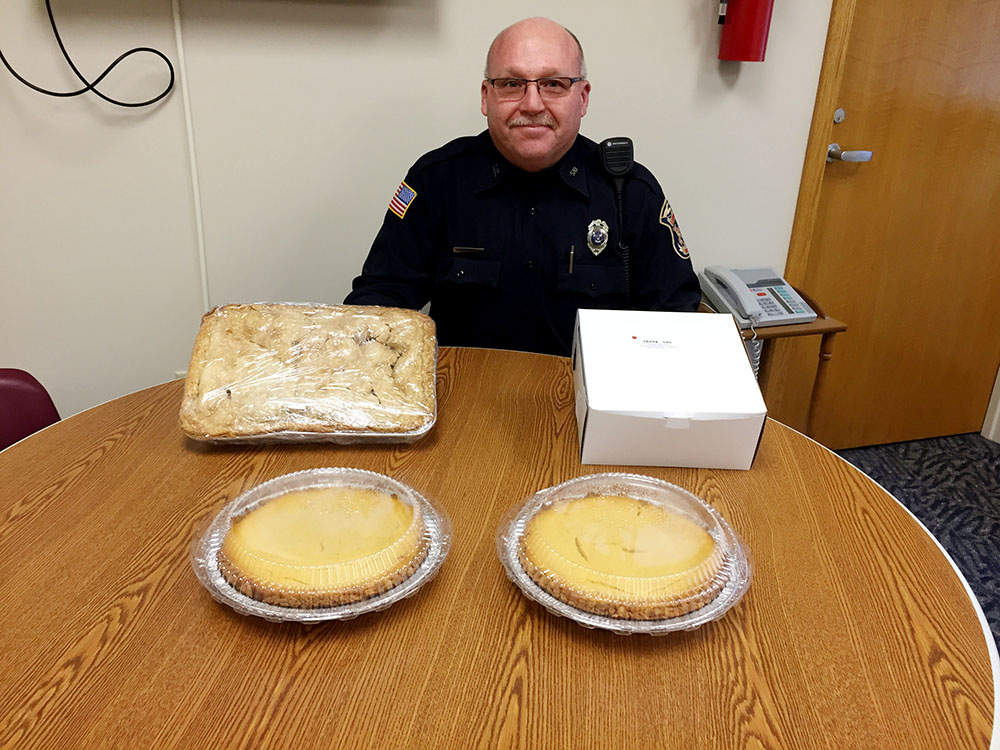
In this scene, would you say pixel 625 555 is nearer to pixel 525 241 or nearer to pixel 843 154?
pixel 525 241

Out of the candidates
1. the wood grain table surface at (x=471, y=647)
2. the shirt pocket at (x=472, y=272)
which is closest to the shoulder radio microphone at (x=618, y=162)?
the shirt pocket at (x=472, y=272)

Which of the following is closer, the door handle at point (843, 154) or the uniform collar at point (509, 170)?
the uniform collar at point (509, 170)

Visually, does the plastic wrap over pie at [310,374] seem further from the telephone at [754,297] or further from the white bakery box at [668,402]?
the telephone at [754,297]

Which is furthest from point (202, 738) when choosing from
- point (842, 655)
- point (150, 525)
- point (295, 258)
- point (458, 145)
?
point (295, 258)

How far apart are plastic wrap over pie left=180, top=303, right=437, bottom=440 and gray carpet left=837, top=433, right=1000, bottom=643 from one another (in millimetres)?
1752

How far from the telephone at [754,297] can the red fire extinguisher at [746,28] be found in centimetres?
67

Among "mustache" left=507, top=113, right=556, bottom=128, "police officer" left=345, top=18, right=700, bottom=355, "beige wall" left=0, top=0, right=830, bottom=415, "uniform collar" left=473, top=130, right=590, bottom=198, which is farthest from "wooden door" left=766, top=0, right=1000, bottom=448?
"mustache" left=507, top=113, right=556, bottom=128

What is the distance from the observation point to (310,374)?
1.23 m

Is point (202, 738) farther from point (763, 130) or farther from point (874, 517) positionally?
point (763, 130)

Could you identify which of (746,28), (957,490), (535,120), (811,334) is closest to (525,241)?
(535,120)

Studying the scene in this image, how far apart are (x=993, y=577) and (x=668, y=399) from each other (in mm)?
1718

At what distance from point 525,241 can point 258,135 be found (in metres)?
0.85

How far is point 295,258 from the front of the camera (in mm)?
2199

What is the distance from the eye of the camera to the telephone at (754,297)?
86.8 inches
